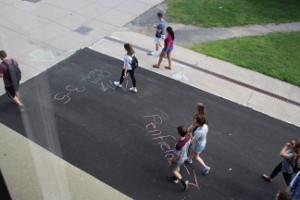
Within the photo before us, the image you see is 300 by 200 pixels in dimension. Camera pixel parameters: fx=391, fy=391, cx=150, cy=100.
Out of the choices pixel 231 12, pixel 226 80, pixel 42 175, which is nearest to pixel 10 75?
pixel 42 175

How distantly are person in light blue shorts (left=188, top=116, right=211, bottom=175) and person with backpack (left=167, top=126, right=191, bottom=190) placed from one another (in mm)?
324

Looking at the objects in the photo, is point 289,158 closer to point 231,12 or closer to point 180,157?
point 180,157

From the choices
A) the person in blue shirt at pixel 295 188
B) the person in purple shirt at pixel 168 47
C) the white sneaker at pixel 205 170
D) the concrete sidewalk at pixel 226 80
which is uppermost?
the person in purple shirt at pixel 168 47

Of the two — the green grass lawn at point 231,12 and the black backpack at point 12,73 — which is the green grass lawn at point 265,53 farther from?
the black backpack at point 12,73

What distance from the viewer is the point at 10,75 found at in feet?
30.4

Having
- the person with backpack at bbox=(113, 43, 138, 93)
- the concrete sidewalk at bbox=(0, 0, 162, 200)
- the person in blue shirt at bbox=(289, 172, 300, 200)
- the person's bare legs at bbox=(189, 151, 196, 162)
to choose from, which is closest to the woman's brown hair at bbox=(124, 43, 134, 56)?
the person with backpack at bbox=(113, 43, 138, 93)

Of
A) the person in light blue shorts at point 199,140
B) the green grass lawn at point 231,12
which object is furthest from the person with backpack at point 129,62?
the green grass lawn at point 231,12

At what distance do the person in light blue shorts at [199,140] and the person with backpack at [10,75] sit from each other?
14.8ft

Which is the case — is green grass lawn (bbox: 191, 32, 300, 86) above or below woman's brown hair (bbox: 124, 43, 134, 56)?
below

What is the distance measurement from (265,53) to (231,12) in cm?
339

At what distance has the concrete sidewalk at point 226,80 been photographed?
10.8m

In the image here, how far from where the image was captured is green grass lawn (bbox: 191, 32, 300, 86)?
12211 mm

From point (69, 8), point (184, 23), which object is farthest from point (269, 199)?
point (69, 8)

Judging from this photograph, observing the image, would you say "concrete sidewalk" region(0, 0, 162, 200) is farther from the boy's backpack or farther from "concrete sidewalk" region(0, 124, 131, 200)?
the boy's backpack
